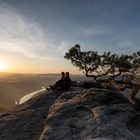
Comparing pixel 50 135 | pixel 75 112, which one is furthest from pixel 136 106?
pixel 50 135

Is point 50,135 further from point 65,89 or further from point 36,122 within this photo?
point 65,89

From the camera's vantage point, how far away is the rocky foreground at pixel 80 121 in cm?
1487

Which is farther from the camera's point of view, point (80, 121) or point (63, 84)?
point (63, 84)

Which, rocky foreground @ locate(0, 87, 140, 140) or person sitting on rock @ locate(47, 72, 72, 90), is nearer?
rocky foreground @ locate(0, 87, 140, 140)

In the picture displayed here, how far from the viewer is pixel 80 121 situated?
53.4ft

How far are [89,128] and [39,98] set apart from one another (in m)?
11.9

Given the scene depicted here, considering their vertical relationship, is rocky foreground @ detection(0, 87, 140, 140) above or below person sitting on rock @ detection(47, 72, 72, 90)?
below

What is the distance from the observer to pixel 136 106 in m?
19.4

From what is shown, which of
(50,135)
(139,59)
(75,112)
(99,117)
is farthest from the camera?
(139,59)

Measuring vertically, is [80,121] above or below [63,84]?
below

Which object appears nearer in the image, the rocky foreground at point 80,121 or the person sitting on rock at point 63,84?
the rocky foreground at point 80,121

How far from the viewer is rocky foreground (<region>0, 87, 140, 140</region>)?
14867mm

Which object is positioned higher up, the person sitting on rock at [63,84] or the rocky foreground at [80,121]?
the person sitting on rock at [63,84]

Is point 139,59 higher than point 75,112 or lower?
higher
